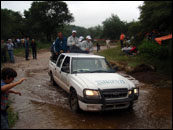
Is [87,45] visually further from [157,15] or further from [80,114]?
[80,114]

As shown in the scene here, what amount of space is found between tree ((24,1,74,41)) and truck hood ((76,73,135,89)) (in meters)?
46.7

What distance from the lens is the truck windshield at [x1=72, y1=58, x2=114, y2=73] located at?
6254 millimetres

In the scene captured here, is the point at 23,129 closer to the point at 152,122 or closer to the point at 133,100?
the point at 133,100

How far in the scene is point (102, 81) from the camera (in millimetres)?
5305

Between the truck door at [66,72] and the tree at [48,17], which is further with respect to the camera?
the tree at [48,17]

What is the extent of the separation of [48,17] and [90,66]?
156 feet

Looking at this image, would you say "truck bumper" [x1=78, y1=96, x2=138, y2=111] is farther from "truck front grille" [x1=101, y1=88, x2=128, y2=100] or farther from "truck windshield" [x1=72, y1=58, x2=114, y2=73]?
"truck windshield" [x1=72, y1=58, x2=114, y2=73]

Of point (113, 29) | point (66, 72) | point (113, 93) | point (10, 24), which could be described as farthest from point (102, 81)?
point (113, 29)

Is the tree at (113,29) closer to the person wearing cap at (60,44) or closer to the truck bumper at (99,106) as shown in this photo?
the person wearing cap at (60,44)

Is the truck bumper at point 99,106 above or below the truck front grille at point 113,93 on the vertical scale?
below

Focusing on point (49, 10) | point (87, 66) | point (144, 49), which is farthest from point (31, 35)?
point (87, 66)

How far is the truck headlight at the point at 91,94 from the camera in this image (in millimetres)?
4937

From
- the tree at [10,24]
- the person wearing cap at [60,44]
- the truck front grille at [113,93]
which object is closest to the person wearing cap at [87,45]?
the person wearing cap at [60,44]

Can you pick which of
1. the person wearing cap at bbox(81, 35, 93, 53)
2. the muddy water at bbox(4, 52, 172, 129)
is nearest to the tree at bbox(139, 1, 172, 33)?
the person wearing cap at bbox(81, 35, 93, 53)
